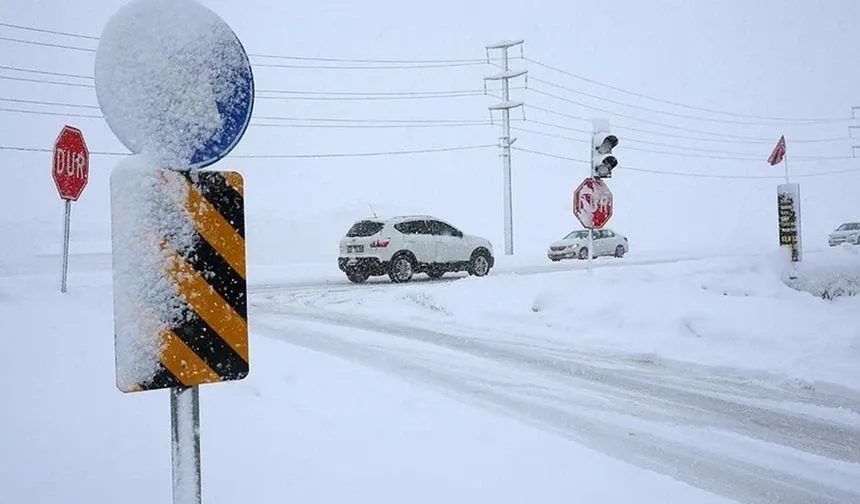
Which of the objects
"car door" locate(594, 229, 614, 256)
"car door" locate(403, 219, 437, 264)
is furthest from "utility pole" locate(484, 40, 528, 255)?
"car door" locate(403, 219, 437, 264)

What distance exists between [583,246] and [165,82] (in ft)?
85.7

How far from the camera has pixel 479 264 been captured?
1969cm

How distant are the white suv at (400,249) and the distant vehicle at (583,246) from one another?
953cm

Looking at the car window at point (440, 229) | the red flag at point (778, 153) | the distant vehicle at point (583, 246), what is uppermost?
the red flag at point (778, 153)

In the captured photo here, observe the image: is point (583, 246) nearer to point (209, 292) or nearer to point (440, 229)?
point (440, 229)

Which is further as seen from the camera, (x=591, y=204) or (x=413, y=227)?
(x=413, y=227)

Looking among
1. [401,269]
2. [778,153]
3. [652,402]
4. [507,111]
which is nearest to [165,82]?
[652,402]

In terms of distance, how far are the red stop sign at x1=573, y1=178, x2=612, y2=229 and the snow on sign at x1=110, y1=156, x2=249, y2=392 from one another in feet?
31.3

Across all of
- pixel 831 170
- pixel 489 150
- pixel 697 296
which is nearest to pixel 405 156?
pixel 489 150

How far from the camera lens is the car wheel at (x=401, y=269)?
17.4 meters

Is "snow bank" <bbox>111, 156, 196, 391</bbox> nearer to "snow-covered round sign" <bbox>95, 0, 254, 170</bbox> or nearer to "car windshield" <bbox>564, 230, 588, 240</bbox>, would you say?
"snow-covered round sign" <bbox>95, 0, 254, 170</bbox>

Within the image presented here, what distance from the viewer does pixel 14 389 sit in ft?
17.1

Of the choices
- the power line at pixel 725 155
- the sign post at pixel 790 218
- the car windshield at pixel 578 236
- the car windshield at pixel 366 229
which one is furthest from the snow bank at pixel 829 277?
the power line at pixel 725 155

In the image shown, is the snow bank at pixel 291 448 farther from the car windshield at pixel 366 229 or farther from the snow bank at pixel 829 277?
the car windshield at pixel 366 229
